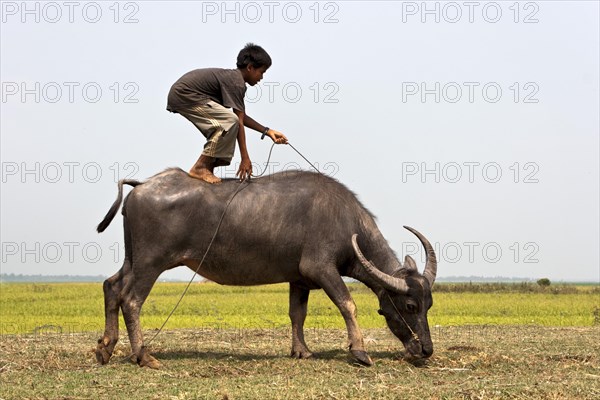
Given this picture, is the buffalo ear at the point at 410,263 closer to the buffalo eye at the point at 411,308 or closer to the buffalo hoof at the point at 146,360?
the buffalo eye at the point at 411,308

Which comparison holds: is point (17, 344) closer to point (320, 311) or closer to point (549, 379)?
point (549, 379)

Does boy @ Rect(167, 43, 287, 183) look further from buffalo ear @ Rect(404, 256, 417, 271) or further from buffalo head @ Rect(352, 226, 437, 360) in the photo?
buffalo ear @ Rect(404, 256, 417, 271)

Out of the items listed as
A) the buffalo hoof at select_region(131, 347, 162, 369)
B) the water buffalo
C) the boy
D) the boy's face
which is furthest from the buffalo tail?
the boy's face

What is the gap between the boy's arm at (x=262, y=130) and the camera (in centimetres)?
791

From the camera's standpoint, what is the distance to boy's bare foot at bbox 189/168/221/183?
306 inches

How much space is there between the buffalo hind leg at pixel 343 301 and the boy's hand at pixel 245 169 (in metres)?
1.18

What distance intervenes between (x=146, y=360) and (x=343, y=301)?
189 cm

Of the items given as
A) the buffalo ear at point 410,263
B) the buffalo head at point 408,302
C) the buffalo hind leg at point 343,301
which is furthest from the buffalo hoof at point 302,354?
the buffalo ear at point 410,263

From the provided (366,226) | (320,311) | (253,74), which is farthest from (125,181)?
(320,311)

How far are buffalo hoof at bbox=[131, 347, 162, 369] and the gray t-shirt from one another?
2.39 meters

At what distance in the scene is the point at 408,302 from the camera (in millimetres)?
7414

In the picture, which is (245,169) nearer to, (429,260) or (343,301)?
(343,301)

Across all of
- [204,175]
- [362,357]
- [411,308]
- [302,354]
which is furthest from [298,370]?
[204,175]

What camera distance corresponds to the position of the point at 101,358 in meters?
7.39
